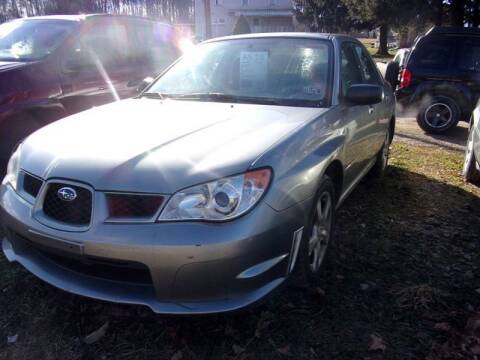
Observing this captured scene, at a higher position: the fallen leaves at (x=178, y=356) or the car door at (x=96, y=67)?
the car door at (x=96, y=67)

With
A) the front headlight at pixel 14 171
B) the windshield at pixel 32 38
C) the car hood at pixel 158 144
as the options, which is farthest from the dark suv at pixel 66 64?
the front headlight at pixel 14 171

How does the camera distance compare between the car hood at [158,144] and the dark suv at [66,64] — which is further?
the dark suv at [66,64]

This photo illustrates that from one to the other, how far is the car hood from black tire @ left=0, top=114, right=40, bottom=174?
4.88 ft

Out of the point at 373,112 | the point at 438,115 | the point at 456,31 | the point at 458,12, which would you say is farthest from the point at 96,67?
the point at 458,12

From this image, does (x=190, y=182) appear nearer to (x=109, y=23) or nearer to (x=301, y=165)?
(x=301, y=165)

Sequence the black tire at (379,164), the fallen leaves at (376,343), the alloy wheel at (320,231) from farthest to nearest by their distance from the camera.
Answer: the black tire at (379,164)
the alloy wheel at (320,231)
the fallen leaves at (376,343)

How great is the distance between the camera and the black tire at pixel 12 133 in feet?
13.9

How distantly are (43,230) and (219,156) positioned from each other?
3.31 feet

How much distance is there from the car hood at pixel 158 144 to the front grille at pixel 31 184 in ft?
0.16

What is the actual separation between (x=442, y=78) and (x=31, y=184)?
738 centimetres

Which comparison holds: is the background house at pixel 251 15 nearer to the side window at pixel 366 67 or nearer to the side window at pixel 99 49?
the side window at pixel 99 49

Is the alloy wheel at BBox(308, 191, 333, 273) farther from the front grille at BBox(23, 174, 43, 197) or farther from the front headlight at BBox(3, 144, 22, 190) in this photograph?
the front headlight at BBox(3, 144, 22, 190)

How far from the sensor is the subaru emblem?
2.20m

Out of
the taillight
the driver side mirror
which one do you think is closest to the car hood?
the driver side mirror
